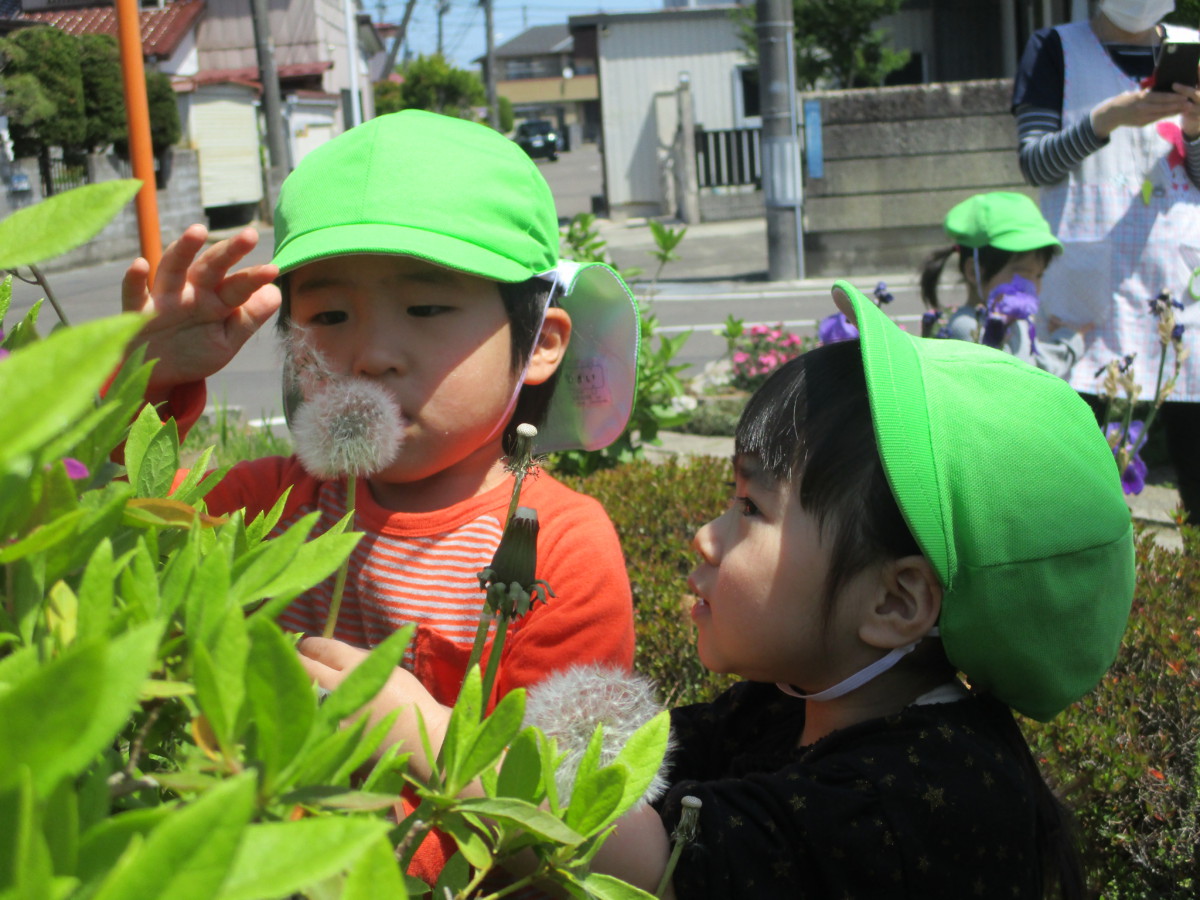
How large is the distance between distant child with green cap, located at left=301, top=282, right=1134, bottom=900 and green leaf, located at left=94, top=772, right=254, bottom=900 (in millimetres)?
759

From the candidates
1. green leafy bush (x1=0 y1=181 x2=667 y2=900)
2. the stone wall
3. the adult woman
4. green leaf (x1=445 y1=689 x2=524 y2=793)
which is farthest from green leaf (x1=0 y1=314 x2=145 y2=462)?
the stone wall

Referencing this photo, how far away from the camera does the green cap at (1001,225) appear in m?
4.02

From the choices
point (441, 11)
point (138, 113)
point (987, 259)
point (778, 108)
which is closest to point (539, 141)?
point (441, 11)

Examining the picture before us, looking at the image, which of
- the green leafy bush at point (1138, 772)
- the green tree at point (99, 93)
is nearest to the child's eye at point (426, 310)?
the green leafy bush at point (1138, 772)

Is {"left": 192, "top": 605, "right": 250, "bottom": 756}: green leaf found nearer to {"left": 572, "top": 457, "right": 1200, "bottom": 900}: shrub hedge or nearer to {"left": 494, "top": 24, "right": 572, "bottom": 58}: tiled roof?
{"left": 572, "top": 457, "right": 1200, "bottom": 900}: shrub hedge

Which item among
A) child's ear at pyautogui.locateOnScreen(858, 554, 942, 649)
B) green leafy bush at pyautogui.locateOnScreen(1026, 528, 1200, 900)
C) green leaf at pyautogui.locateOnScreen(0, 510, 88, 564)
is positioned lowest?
green leafy bush at pyautogui.locateOnScreen(1026, 528, 1200, 900)

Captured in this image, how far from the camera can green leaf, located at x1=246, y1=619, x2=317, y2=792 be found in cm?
51

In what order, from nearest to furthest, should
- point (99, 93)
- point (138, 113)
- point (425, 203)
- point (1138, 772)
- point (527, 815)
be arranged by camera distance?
point (527, 815), point (425, 203), point (1138, 772), point (138, 113), point (99, 93)

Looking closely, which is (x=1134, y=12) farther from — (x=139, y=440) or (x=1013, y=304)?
(x=139, y=440)

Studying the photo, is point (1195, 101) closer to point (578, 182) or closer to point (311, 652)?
point (311, 652)

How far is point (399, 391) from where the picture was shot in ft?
4.93

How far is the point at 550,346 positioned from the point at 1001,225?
2.79 metres

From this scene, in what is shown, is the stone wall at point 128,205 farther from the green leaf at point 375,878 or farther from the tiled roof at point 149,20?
the green leaf at point 375,878

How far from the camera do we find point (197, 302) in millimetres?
1534
